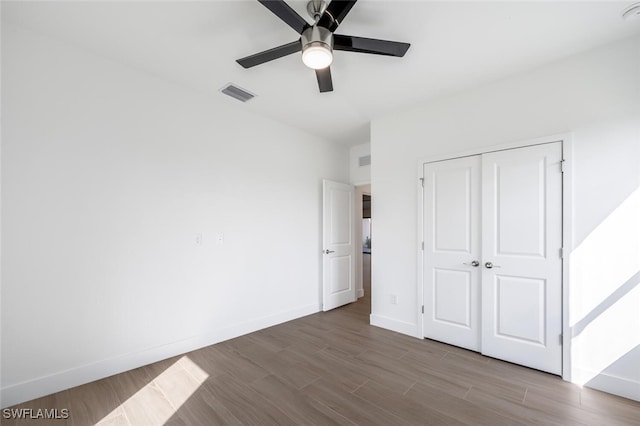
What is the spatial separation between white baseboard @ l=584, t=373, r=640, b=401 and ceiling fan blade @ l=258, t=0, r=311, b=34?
3.66m

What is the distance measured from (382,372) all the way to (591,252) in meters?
2.14

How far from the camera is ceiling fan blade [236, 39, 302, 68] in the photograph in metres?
1.98

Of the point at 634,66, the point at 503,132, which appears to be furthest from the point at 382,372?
the point at 634,66

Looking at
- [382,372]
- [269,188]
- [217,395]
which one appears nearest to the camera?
[217,395]

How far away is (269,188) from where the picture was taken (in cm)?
388

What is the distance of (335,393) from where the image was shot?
2.22 metres

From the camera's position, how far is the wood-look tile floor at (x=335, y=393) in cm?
194

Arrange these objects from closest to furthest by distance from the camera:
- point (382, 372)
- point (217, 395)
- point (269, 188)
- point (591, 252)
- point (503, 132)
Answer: point (217, 395), point (591, 252), point (382, 372), point (503, 132), point (269, 188)

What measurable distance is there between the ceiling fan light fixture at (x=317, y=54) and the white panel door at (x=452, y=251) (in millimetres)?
2008

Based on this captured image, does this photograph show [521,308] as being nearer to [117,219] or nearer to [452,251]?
[452,251]

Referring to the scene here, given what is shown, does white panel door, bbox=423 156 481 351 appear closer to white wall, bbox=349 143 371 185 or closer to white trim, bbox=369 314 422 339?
white trim, bbox=369 314 422 339

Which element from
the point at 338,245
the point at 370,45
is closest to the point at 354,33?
the point at 370,45

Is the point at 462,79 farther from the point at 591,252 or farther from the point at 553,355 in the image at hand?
the point at 553,355

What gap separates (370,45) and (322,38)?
37cm
